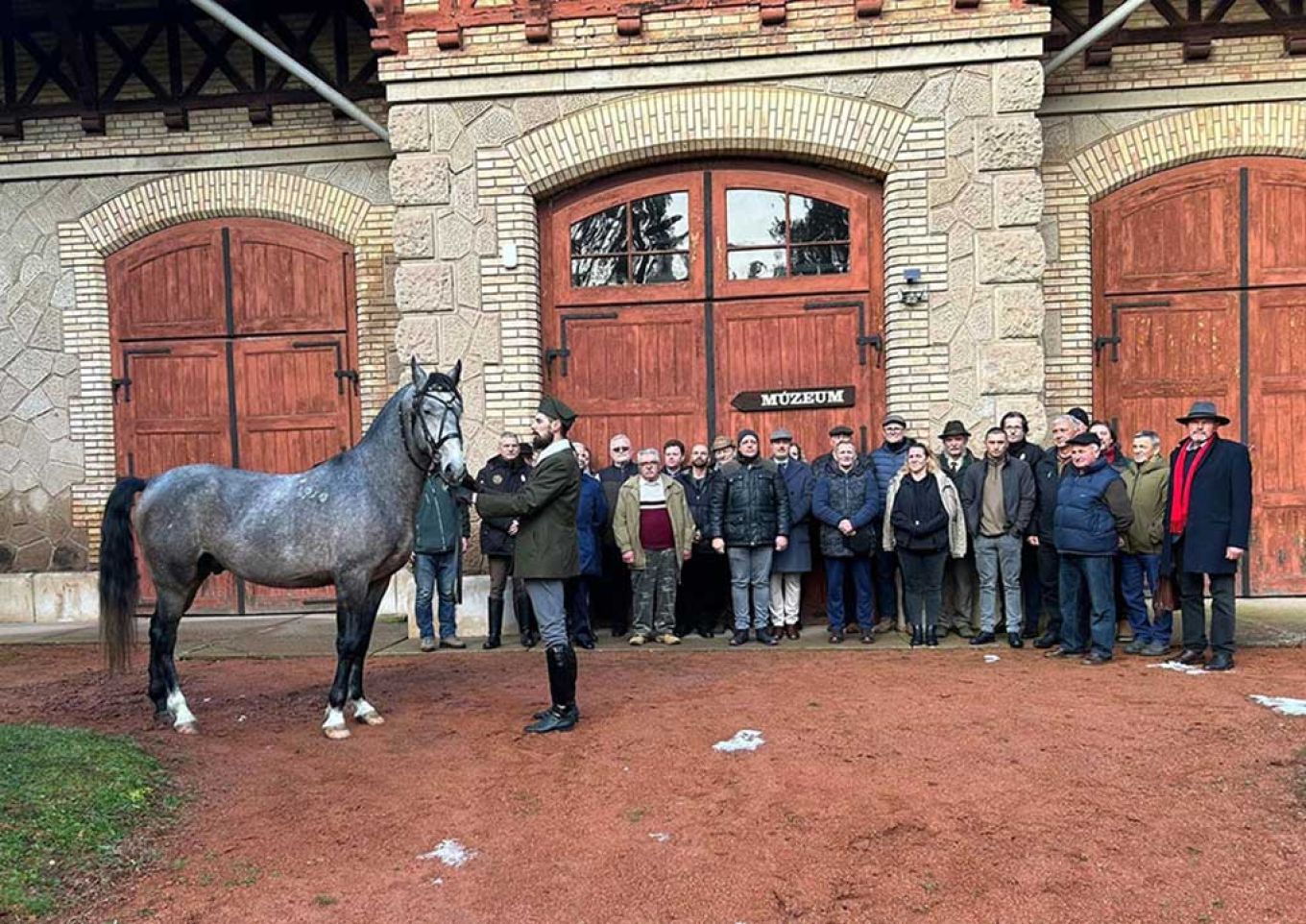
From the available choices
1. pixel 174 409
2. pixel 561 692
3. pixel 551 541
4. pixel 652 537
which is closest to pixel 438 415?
pixel 551 541

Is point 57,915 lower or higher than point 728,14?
lower

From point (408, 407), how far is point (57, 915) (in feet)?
10.4

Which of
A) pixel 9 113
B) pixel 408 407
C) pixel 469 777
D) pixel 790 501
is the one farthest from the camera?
pixel 9 113

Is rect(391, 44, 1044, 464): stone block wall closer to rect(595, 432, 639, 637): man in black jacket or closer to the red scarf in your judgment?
rect(595, 432, 639, 637): man in black jacket

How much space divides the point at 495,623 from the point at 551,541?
293 cm

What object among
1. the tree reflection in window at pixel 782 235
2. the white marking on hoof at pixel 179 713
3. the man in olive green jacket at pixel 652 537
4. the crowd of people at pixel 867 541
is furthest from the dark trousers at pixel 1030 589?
the white marking on hoof at pixel 179 713

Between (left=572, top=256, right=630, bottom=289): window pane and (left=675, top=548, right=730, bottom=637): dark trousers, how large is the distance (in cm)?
286

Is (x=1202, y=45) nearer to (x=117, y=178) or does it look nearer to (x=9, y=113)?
(x=117, y=178)

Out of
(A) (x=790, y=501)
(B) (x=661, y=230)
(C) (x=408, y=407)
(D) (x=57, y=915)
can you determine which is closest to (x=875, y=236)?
(B) (x=661, y=230)

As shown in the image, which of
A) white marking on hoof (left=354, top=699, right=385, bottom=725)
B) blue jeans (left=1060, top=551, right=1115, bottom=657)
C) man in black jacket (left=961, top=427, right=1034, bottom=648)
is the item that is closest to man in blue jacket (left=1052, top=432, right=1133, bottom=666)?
blue jeans (left=1060, top=551, right=1115, bottom=657)

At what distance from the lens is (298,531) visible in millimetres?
5828

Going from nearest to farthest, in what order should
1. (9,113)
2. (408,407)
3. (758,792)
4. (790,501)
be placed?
(758,792), (408,407), (790,501), (9,113)

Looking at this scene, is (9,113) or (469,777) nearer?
(469,777)

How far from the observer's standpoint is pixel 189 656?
835 cm
